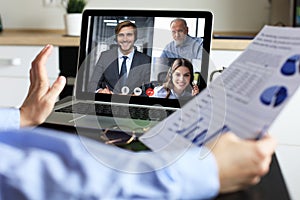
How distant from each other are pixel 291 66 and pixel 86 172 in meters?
0.26

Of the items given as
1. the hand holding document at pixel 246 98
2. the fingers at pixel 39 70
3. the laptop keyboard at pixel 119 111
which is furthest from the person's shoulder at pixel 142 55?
the hand holding document at pixel 246 98

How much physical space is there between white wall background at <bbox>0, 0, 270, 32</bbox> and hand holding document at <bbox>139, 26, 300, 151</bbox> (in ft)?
4.86

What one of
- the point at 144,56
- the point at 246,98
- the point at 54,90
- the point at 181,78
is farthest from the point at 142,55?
the point at 246,98

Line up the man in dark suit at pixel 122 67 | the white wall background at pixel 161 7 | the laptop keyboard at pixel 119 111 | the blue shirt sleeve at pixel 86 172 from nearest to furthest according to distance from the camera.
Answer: the blue shirt sleeve at pixel 86 172 → the laptop keyboard at pixel 119 111 → the man in dark suit at pixel 122 67 → the white wall background at pixel 161 7

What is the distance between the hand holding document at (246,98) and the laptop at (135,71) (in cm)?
33

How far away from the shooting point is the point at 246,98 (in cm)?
50

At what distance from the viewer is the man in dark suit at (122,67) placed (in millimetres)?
1034

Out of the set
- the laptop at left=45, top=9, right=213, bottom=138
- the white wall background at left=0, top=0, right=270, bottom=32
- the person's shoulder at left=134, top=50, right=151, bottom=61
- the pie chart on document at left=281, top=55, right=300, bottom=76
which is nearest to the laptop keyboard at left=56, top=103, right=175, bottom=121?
the laptop at left=45, top=9, right=213, bottom=138

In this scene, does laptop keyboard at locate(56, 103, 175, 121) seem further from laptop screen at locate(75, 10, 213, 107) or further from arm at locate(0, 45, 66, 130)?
arm at locate(0, 45, 66, 130)

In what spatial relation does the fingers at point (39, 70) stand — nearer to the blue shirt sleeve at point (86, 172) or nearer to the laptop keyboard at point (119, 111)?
the laptop keyboard at point (119, 111)

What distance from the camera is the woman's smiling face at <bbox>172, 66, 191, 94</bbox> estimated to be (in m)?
0.98

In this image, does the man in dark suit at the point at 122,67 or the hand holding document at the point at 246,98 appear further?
the man in dark suit at the point at 122,67

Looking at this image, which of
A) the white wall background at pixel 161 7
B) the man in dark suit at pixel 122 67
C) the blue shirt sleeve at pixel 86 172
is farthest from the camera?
the white wall background at pixel 161 7

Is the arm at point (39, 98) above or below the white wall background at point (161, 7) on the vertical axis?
below
